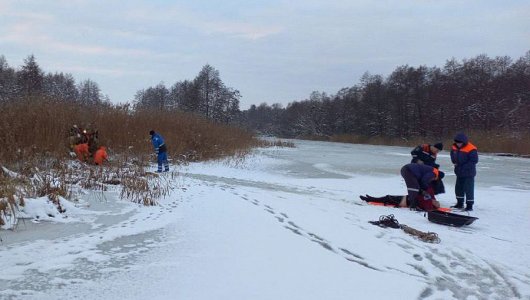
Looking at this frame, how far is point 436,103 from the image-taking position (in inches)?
2653

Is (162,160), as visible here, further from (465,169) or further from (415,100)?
(415,100)

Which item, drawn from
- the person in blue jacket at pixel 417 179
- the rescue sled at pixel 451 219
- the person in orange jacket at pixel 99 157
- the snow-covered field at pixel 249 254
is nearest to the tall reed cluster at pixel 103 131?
the person in orange jacket at pixel 99 157

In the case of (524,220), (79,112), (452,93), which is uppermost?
(452,93)

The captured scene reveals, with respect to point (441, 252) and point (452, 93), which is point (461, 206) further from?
point (452, 93)

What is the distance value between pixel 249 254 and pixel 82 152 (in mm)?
10463

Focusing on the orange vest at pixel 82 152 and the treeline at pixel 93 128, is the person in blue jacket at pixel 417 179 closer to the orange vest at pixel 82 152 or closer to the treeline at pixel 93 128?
the treeline at pixel 93 128

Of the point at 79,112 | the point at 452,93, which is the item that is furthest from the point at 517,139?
the point at 79,112

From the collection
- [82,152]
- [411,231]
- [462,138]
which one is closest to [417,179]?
[462,138]

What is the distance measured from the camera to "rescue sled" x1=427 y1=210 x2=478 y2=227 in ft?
24.8

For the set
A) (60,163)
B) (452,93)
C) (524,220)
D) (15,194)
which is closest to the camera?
(15,194)

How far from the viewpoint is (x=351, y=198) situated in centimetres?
1083

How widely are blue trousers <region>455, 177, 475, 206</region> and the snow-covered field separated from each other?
779 mm

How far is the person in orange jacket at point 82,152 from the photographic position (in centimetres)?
1348

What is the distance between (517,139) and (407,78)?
4047 centimetres
